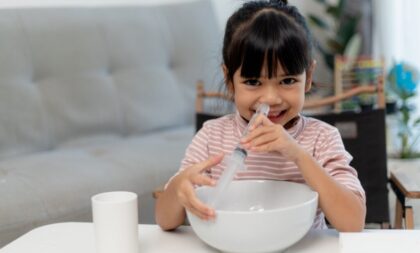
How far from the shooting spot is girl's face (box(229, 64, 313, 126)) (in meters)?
0.96

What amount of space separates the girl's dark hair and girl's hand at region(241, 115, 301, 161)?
0.12 meters

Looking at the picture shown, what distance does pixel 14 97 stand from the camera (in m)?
2.13

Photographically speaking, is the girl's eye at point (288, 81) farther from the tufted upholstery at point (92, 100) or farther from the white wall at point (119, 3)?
the tufted upholstery at point (92, 100)

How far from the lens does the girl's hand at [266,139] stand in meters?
0.84

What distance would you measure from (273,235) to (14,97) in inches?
Result: 62.0

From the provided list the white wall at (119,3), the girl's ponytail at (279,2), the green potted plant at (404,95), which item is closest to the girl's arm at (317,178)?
the girl's ponytail at (279,2)

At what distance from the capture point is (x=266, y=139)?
2.77 ft

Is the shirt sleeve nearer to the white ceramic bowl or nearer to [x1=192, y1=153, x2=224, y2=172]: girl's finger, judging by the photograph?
the white ceramic bowl

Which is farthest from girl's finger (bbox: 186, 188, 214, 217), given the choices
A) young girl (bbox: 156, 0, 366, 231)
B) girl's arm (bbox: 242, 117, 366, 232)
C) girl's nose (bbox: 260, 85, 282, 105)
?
girl's nose (bbox: 260, 85, 282, 105)

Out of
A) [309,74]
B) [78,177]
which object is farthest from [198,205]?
[78,177]

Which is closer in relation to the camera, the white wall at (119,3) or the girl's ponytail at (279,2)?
the girl's ponytail at (279,2)

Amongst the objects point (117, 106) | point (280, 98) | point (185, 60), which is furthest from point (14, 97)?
point (280, 98)

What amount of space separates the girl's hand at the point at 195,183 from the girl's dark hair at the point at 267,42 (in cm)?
20

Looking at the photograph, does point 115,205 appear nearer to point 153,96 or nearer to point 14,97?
point 14,97
